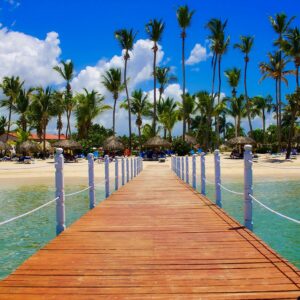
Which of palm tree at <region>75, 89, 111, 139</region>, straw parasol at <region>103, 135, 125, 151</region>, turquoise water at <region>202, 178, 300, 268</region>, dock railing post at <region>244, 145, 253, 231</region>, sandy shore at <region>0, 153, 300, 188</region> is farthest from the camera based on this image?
palm tree at <region>75, 89, 111, 139</region>

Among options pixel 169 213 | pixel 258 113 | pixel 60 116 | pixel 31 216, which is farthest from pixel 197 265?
pixel 258 113

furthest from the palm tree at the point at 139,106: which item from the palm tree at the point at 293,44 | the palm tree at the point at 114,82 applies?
the palm tree at the point at 293,44

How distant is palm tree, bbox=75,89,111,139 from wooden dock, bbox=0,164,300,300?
50817mm

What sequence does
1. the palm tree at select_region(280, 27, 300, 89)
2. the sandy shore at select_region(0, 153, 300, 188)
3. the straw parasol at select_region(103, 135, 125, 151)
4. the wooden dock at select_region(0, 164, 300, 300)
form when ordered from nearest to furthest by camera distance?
the wooden dock at select_region(0, 164, 300, 300) → the sandy shore at select_region(0, 153, 300, 188) → the palm tree at select_region(280, 27, 300, 89) → the straw parasol at select_region(103, 135, 125, 151)

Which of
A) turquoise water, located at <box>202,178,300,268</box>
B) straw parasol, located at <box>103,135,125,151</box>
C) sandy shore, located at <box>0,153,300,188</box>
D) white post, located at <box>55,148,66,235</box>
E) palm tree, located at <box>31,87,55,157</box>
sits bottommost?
turquoise water, located at <box>202,178,300,268</box>

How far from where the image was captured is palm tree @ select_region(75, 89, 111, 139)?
56.6 meters

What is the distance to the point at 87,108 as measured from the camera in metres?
56.6

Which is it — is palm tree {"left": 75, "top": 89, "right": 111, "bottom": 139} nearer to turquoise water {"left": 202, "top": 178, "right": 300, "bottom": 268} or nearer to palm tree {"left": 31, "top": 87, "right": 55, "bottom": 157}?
palm tree {"left": 31, "top": 87, "right": 55, "bottom": 157}

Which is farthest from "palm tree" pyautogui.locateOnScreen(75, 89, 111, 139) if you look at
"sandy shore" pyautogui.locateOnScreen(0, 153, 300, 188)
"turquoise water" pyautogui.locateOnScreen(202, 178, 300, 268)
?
"turquoise water" pyautogui.locateOnScreen(202, 178, 300, 268)

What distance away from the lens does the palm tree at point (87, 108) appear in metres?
56.6

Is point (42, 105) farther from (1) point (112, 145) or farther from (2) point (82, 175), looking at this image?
(2) point (82, 175)

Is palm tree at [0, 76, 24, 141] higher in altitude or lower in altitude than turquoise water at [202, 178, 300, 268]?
higher

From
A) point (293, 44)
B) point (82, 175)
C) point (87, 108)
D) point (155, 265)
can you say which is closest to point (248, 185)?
point (155, 265)

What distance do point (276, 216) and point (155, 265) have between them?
757cm
